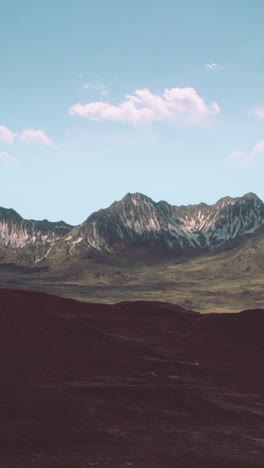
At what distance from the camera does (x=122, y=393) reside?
2364cm

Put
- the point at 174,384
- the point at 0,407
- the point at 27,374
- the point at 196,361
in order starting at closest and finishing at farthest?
1. the point at 0,407
2. the point at 27,374
3. the point at 174,384
4. the point at 196,361

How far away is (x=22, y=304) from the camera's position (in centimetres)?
4800

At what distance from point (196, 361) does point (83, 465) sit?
89.4 feet

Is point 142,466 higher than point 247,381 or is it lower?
higher

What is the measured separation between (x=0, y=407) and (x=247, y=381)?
70.3 feet

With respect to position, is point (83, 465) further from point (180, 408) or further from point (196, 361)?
point (196, 361)

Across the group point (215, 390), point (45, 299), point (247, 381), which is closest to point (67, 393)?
point (215, 390)

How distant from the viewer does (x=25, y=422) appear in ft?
56.9

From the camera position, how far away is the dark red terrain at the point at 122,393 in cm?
1496

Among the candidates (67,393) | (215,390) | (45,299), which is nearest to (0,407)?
(67,393)

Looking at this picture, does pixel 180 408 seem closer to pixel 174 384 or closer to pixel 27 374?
pixel 174 384

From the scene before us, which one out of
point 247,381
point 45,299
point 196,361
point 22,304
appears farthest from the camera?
point 45,299

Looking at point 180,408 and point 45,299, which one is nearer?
point 180,408

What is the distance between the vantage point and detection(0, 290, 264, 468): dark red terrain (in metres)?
15.0
